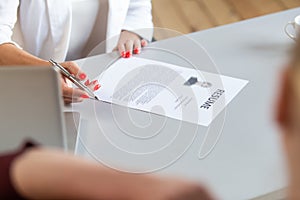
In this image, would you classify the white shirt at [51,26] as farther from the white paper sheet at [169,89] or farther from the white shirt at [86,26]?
the white paper sheet at [169,89]

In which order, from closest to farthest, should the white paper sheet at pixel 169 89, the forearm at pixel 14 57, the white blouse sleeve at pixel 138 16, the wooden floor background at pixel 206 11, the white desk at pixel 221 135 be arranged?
the white desk at pixel 221 135 < the white paper sheet at pixel 169 89 < the forearm at pixel 14 57 < the white blouse sleeve at pixel 138 16 < the wooden floor background at pixel 206 11

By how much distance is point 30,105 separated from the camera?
1.89 feet

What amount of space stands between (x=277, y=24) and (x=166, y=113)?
480mm

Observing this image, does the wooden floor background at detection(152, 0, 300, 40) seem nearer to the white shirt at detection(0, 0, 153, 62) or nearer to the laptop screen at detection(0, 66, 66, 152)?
the white shirt at detection(0, 0, 153, 62)

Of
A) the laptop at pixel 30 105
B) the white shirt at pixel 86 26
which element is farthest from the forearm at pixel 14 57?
the laptop at pixel 30 105

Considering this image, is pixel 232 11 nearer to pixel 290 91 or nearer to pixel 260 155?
pixel 260 155

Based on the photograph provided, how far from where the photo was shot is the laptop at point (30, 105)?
56cm

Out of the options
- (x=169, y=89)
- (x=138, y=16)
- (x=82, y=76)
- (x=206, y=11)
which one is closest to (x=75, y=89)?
(x=82, y=76)

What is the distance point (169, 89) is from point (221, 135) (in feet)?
0.63

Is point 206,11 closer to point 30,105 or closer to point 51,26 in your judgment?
point 51,26

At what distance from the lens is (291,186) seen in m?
0.24

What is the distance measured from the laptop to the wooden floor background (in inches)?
90.0

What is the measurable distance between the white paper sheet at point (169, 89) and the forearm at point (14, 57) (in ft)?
0.67

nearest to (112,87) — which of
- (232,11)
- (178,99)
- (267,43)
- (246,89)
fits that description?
(178,99)
